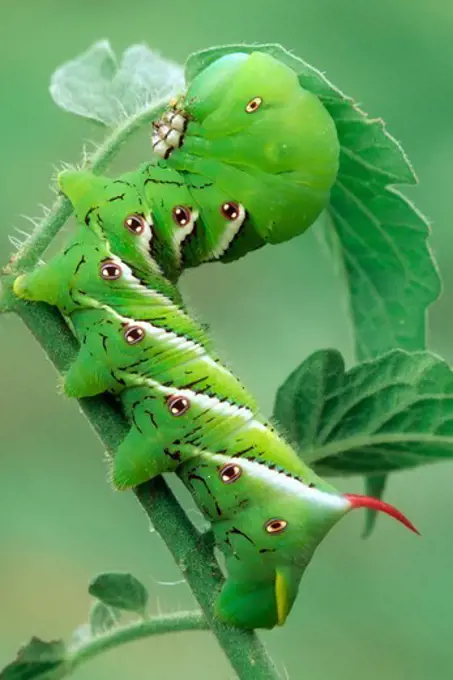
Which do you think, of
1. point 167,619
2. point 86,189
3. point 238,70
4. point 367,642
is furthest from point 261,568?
point 367,642

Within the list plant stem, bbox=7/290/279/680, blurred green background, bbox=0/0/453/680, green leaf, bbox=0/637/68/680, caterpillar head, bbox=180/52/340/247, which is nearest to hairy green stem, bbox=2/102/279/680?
plant stem, bbox=7/290/279/680

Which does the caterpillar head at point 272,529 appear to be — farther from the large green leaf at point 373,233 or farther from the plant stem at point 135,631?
the large green leaf at point 373,233

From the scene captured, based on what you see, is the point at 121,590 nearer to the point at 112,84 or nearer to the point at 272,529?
the point at 272,529

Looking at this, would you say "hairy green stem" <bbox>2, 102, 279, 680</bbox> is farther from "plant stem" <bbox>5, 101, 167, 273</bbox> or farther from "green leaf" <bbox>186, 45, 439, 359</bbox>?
"green leaf" <bbox>186, 45, 439, 359</bbox>

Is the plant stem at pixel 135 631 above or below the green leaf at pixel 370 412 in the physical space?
below

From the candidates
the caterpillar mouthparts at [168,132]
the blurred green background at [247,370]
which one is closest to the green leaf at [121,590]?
the caterpillar mouthparts at [168,132]

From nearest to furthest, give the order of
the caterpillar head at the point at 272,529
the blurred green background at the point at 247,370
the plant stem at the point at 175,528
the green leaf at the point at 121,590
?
the plant stem at the point at 175,528 < the caterpillar head at the point at 272,529 < the green leaf at the point at 121,590 < the blurred green background at the point at 247,370
